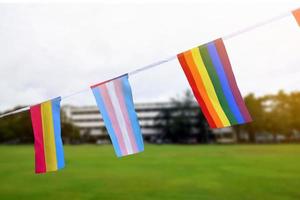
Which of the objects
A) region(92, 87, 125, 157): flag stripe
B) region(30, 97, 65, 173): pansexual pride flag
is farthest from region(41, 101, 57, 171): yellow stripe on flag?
region(92, 87, 125, 157): flag stripe

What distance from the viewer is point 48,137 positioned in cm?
412

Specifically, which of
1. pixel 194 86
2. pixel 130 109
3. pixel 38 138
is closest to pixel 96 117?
pixel 38 138

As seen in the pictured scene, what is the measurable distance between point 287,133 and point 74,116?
195ft

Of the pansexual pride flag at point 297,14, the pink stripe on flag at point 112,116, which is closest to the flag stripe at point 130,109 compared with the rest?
the pink stripe on flag at point 112,116

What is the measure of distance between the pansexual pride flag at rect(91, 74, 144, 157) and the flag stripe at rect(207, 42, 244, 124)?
91cm

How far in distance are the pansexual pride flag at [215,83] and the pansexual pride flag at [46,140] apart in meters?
1.49

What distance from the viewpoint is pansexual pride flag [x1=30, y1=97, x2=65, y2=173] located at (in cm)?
410

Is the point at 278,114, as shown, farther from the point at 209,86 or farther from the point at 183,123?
the point at 209,86

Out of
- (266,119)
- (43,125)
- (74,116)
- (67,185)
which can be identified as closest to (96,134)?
(74,116)

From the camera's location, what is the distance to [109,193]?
862 centimetres

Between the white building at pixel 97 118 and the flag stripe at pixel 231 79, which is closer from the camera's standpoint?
the flag stripe at pixel 231 79

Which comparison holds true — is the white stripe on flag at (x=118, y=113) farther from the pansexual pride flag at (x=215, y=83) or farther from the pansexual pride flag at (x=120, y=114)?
the pansexual pride flag at (x=215, y=83)

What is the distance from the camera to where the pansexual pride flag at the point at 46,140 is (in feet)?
13.5

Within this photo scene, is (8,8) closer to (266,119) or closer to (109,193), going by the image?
(109,193)
